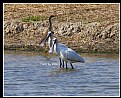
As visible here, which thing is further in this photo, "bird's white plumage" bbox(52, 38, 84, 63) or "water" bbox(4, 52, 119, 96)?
"bird's white plumage" bbox(52, 38, 84, 63)

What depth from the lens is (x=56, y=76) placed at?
1100cm

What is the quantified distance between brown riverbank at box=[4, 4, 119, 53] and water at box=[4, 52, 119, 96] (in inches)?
40.3

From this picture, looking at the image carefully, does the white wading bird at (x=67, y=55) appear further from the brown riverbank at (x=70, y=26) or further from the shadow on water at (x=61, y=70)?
the brown riverbank at (x=70, y=26)

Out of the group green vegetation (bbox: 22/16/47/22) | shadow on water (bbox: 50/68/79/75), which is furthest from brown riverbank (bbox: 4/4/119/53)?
shadow on water (bbox: 50/68/79/75)

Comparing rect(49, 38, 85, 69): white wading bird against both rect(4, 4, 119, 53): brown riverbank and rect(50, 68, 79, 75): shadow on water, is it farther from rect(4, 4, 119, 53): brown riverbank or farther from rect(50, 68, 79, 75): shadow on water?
rect(4, 4, 119, 53): brown riverbank

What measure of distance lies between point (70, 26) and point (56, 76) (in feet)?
16.6

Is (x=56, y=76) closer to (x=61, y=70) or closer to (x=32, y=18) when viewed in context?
(x=61, y=70)

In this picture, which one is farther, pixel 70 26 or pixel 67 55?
pixel 70 26

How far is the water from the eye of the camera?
30.5 ft

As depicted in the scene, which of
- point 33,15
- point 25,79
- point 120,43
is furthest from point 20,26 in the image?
point 25,79

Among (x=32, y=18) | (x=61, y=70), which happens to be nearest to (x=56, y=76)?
(x=61, y=70)

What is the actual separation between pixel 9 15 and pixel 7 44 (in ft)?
7.73

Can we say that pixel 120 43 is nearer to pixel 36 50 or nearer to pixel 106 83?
pixel 36 50

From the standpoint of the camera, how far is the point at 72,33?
15.7 m
